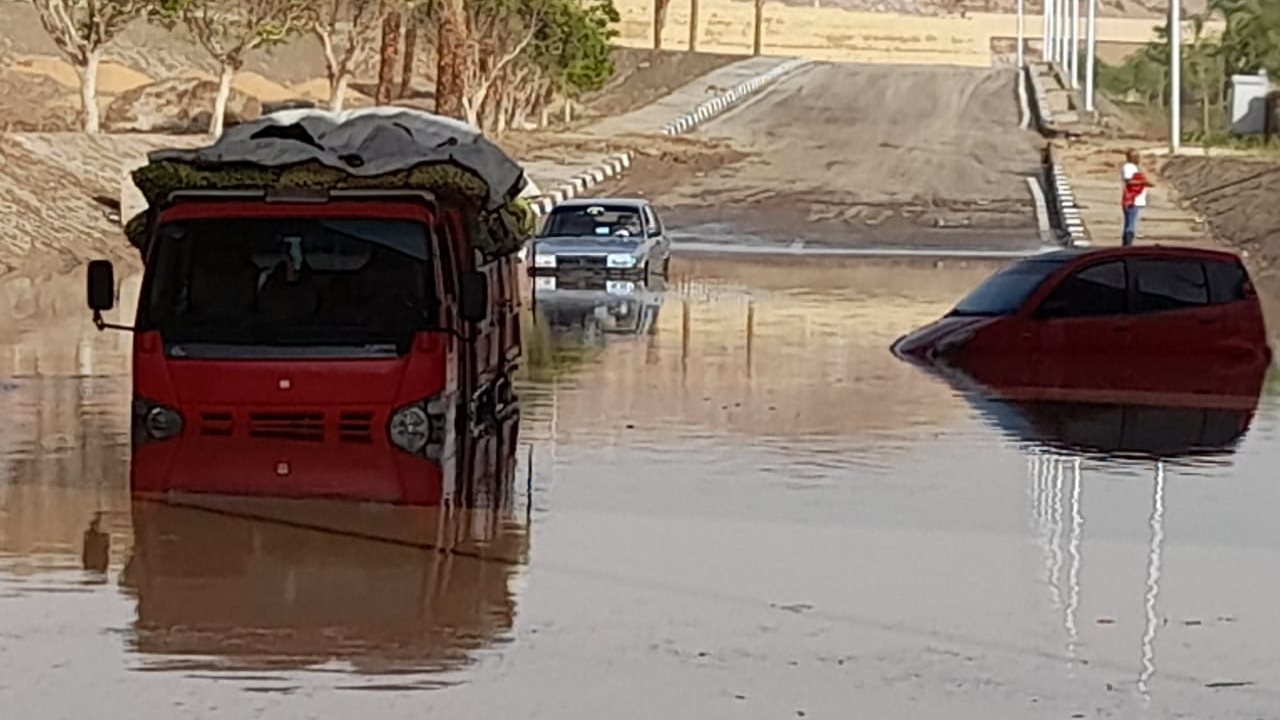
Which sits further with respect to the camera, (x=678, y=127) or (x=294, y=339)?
(x=678, y=127)

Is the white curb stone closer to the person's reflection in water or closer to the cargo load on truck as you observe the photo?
the cargo load on truck

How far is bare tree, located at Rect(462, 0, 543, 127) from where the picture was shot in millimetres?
64312

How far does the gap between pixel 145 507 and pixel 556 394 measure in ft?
23.1

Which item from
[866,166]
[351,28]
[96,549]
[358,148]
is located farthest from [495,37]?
[96,549]

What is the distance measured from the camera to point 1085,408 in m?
20.0

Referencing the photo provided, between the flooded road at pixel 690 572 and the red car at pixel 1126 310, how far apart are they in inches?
95.7

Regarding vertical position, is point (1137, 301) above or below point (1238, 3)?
below

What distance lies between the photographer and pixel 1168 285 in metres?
23.1

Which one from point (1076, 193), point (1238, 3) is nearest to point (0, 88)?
point (1076, 193)

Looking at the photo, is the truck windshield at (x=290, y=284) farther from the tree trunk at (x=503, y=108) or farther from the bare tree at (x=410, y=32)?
the tree trunk at (x=503, y=108)

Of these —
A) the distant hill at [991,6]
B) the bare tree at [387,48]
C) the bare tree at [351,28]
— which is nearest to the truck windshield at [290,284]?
the bare tree at [387,48]

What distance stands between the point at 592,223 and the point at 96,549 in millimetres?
22645

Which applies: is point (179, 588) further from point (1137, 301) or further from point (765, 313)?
point (765, 313)

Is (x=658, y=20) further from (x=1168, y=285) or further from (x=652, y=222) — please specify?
(x=1168, y=285)
